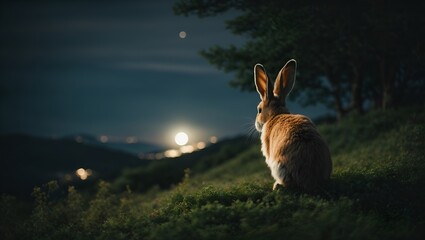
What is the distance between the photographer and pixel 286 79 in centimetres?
1031

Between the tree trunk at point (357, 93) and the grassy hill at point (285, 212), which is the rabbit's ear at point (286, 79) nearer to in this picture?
the grassy hill at point (285, 212)

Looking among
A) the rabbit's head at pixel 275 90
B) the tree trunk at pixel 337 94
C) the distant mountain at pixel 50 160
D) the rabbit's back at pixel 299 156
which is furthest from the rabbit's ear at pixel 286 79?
the distant mountain at pixel 50 160

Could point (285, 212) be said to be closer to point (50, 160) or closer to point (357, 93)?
point (357, 93)

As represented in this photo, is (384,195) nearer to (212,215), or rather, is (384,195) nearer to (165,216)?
(212,215)

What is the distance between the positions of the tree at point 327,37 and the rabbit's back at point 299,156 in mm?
5102

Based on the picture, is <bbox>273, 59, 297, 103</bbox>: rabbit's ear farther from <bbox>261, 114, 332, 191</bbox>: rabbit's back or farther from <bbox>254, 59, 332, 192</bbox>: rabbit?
<bbox>261, 114, 332, 191</bbox>: rabbit's back

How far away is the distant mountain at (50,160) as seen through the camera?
37.7 meters

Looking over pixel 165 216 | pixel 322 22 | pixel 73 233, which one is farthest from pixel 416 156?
pixel 73 233

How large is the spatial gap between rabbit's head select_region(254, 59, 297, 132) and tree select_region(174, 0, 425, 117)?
Result: 322cm

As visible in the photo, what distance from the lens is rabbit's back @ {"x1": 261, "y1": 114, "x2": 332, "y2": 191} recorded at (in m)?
8.43

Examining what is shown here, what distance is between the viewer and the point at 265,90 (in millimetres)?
10445

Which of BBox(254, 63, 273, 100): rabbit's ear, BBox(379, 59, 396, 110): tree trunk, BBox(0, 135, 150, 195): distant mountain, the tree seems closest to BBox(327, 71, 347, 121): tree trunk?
the tree

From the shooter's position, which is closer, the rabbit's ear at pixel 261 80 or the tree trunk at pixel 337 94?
the rabbit's ear at pixel 261 80

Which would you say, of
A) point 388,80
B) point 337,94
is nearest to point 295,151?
point 388,80
